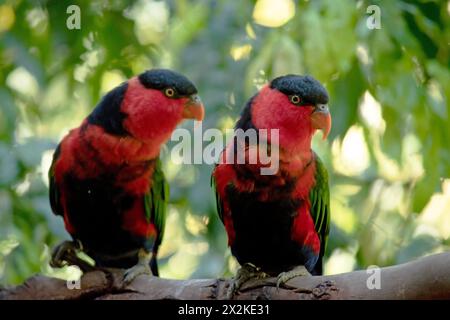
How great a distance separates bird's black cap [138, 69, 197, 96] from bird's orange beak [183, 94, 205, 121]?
3 cm

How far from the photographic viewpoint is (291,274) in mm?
2178

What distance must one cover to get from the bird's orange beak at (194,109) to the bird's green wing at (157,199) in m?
0.24

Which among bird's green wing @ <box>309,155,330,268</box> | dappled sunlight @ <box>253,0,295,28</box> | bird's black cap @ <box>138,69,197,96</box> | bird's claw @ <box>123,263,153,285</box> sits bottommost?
bird's claw @ <box>123,263,153,285</box>

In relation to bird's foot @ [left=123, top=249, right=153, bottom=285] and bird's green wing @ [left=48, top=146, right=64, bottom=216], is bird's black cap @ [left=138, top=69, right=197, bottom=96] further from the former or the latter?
bird's foot @ [left=123, top=249, right=153, bottom=285]

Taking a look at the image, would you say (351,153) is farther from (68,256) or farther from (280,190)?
(68,256)

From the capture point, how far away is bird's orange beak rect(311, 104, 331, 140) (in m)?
2.12

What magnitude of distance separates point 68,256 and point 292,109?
95 centimetres

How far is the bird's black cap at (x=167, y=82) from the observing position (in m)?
2.33

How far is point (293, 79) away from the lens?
2.13 meters

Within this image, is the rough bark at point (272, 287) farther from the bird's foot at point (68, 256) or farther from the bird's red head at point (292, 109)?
the bird's red head at point (292, 109)

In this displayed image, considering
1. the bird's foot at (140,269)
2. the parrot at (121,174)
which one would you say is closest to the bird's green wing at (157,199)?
the parrot at (121,174)

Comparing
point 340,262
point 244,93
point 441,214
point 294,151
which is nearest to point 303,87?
point 294,151

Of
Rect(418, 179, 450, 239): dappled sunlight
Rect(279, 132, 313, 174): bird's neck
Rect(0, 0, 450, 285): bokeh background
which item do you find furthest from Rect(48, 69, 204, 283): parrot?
Rect(418, 179, 450, 239): dappled sunlight

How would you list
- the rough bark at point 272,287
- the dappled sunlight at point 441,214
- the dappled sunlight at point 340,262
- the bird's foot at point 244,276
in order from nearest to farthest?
1. the rough bark at point 272,287
2. the bird's foot at point 244,276
3. the dappled sunlight at point 441,214
4. the dappled sunlight at point 340,262
